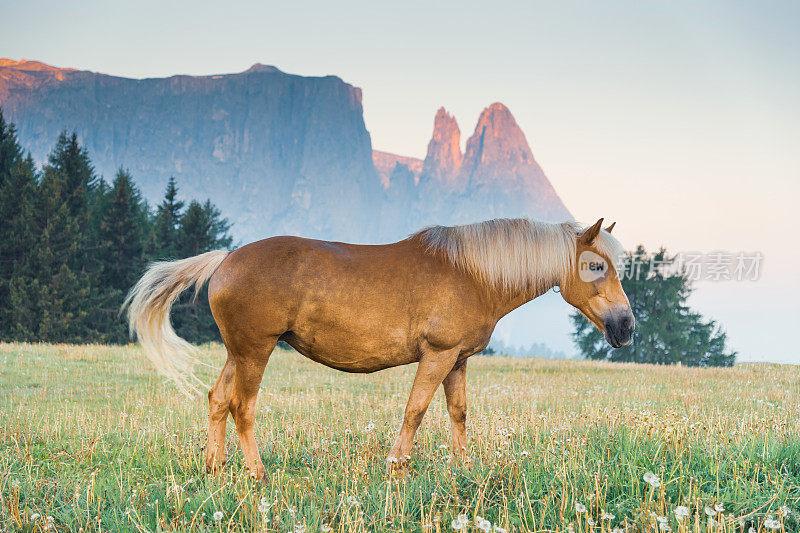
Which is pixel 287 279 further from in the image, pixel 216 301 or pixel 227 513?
pixel 227 513

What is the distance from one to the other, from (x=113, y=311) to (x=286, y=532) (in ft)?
137

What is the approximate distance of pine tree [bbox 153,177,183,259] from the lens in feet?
144

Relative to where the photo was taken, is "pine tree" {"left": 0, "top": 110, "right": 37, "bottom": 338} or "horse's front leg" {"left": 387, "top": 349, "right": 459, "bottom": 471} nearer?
"horse's front leg" {"left": 387, "top": 349, "right": 459, "bottom": 471}

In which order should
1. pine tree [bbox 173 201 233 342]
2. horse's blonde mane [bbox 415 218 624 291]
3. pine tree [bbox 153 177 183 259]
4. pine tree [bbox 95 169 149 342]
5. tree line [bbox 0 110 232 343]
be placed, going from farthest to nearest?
pine tree [bbox 153 177 183 259] → pine tree [bbox 173 201 233 342] → pine tree [bbox 95 169 149 342] → tree line [bbox 0 110 232 343] → horse's blonde mane [bbox 415 218 624 291]

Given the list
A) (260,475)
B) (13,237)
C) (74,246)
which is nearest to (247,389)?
(260,475)

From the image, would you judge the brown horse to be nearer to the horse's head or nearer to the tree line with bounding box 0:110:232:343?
the horse's head

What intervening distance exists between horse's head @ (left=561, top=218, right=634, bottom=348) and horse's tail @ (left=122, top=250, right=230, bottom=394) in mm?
3982

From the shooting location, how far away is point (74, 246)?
37.3 meters

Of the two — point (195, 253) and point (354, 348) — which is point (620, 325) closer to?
point (354, 348)

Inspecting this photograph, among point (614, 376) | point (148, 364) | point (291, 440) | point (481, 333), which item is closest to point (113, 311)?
point (148, 364)

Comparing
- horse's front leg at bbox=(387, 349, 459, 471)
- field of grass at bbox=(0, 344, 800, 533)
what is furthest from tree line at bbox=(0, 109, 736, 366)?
horse's front leg at bbox=(387, 349, 459, 471)

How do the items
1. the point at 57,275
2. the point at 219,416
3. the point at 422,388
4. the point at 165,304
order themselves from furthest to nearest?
the point at 57,275 < the point at 165,304 < the point at 219,416 < the point at 422,388

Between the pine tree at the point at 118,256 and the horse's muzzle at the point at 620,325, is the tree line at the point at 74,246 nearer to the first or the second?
the pine tree at the point at 118,256

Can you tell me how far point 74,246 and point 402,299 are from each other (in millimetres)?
38749
